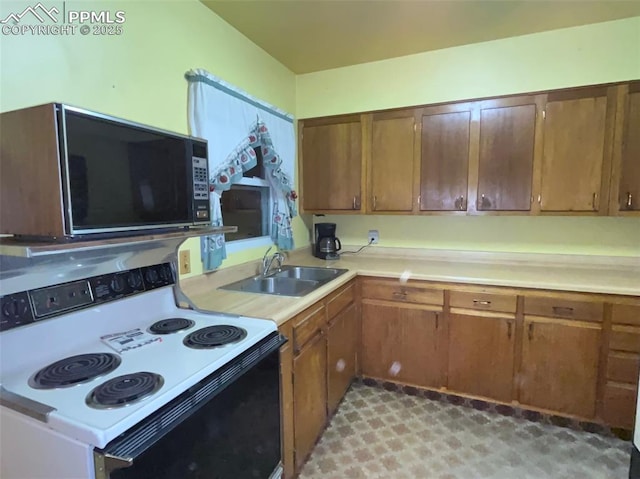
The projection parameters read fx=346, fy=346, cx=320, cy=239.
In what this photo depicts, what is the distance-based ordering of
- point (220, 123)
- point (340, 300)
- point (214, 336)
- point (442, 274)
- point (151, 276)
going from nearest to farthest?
1. point (214, 336)
2. point (151, 276)
3. point (220, 123)
4. point (340, 300)
5. point (442, 274)

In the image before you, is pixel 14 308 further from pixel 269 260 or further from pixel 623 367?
pixel 623 367

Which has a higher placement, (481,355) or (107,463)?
(107,463)

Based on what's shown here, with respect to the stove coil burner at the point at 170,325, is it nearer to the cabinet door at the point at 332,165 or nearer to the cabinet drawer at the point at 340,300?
the cabinet drawer at the point at 340,300

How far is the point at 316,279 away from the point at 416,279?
686 millimetres

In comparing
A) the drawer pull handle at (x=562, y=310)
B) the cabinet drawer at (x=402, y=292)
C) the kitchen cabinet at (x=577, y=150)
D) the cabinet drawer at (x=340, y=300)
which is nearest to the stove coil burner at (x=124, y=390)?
the cabinet drawer at (x=340, y=300)

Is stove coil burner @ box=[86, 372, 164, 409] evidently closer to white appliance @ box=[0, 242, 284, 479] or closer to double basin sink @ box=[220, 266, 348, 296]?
white appliance @ box=[0, 242, 284, 479]

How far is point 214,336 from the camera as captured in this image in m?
1.24

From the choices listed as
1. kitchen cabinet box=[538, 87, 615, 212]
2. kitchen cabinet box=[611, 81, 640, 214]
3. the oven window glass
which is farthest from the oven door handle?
kitchen cabinet box=[611, 81, 640, 214]

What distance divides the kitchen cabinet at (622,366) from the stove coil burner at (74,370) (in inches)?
95.9

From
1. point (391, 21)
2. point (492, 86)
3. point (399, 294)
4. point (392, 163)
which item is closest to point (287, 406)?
point (399, 294)

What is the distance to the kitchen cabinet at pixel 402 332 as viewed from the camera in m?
2.33

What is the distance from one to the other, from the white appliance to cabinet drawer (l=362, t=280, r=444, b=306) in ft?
3.97

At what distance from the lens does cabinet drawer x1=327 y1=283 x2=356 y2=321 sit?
2.02 meters

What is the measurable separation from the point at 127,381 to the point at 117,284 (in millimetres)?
446
